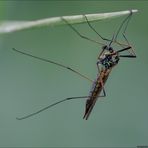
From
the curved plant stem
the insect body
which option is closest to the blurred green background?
the insect body

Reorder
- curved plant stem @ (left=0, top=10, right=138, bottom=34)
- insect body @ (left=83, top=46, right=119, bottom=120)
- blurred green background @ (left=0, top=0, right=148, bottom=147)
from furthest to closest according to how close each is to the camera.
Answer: blurred green background @ (left=0, top=0, right=148, bottom=147), insect body @ (left=83, top=46, right=119, bottom=120), curved plant stem @ (left=0, top=10, right=138, bottom=34)

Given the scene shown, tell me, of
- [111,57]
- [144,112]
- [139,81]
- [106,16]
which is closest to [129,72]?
[139,81]

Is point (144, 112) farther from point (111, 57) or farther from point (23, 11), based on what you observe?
point (23, 11)

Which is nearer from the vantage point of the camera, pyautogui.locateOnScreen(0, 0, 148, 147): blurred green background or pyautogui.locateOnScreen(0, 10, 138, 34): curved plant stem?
pyautogui.locateOnScreen(0, 10, 138, 34): curved plant stem

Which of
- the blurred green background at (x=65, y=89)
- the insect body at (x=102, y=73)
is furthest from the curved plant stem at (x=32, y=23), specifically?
the blurred green background at (x=65, y=89)

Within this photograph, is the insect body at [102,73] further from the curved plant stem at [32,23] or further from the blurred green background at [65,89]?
the curved plant stem at [32,23]

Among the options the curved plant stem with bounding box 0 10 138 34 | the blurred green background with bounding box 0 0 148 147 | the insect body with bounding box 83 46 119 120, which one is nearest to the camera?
the curved plant stem with bounding box 0 10 138 34

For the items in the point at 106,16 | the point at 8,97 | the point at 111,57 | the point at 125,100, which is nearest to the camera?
the point at 106,16

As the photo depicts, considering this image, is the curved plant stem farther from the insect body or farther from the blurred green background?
the blurred green background

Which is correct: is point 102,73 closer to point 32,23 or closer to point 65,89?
point 65,89
